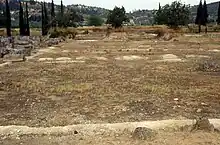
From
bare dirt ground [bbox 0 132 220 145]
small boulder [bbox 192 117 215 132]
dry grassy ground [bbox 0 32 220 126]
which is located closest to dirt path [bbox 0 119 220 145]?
bare dirt ground [bbox 0 132 220 145]

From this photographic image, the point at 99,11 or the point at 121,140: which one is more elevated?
the point at 99,11

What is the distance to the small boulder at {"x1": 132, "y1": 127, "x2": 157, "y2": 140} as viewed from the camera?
8531 millimetres

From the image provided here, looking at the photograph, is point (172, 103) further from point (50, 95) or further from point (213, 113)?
point (50, 95)

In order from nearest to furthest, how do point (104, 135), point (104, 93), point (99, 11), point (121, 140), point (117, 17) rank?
point (121, 140) → point (104, 135) → point (104, 93) → point (117, 17) → point (99, 11)

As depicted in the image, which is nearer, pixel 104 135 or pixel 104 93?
pixel 104 135

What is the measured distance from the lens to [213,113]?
10711 mm

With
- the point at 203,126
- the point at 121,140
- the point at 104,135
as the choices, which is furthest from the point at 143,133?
the point at 203,126

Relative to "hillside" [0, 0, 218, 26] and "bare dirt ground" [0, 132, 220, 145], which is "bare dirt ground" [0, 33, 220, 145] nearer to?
"bare dirt ground" [0, 132, 220, 145]

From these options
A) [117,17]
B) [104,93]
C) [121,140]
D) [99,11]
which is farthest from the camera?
[99,11]

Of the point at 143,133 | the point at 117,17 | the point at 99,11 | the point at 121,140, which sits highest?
the point at 99,11

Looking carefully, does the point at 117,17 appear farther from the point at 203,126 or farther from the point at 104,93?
the point at 203,126

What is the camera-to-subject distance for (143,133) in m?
8.59

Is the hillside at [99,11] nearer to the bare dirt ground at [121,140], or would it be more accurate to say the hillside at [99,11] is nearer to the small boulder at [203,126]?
the small boulder at [203,126]

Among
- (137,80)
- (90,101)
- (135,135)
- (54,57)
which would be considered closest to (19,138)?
(135,135)
